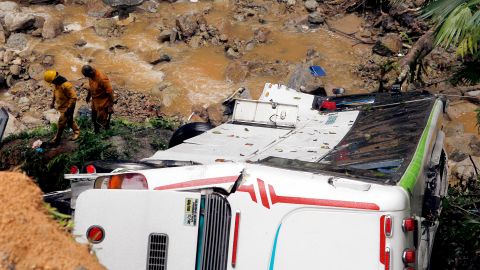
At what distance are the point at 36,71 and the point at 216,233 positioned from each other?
1502 cm

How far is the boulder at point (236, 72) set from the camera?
57.7 ft

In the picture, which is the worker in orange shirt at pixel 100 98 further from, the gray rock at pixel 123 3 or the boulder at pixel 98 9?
the boulder at pixel 98 9

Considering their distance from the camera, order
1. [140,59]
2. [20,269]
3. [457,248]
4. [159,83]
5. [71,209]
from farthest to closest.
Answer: [140,59] → [159,83] → [457,248] → [71,209] → [20,269]

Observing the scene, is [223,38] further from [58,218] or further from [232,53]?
[58,218]

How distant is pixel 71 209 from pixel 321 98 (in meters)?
4.15

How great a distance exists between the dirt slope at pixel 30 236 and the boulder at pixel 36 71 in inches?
604

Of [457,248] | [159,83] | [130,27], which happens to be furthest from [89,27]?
[457,248]

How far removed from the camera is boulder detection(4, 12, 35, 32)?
65.4 feet

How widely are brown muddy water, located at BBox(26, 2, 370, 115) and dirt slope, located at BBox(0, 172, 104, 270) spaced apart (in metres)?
13.5

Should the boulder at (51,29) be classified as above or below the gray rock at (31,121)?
above

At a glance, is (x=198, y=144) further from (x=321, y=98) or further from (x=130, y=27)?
(x=130, y=27)

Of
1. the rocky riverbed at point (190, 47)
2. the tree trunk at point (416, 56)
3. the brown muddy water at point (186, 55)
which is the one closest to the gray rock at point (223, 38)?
the rocky riverbed at point (190, 47)

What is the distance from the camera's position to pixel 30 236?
2889mm

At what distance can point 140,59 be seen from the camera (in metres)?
19.3
